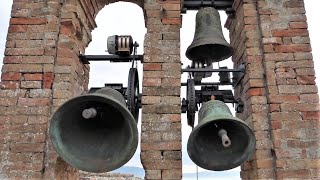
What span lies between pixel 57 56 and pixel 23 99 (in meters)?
0.45

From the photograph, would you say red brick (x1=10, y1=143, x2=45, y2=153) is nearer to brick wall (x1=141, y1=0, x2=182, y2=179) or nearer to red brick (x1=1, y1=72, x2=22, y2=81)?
red brick (x1=1, y1=72, x2=22, y2=81)

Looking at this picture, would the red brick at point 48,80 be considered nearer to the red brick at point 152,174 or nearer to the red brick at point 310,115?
the red brick at point 152,174

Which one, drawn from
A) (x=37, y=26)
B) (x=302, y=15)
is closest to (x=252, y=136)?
(x=302, y=15)

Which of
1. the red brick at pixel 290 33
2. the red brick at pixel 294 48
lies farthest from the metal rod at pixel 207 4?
the red brick at pixel 294 48

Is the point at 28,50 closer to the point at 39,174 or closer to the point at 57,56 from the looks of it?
the point at 57,56

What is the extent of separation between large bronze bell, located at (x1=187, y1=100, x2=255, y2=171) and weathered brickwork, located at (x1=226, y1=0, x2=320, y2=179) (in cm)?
46

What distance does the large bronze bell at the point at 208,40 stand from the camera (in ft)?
8.98

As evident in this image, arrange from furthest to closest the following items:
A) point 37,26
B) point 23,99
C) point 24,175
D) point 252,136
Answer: point 37,26 → point 23,99 → point 24,175 → point 252,136

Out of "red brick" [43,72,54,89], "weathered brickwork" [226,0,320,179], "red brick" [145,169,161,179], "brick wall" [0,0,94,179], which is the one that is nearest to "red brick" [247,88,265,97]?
"weathered brickwork" [226,0,320,179]

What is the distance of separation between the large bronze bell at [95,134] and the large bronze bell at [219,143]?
440 millimetres

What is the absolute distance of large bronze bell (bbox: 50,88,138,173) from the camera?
6.05 feet

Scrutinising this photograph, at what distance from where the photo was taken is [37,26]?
273 cm

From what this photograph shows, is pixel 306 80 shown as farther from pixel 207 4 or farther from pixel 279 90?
pixel 207 4

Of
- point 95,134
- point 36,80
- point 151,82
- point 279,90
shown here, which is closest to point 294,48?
point 279,90
